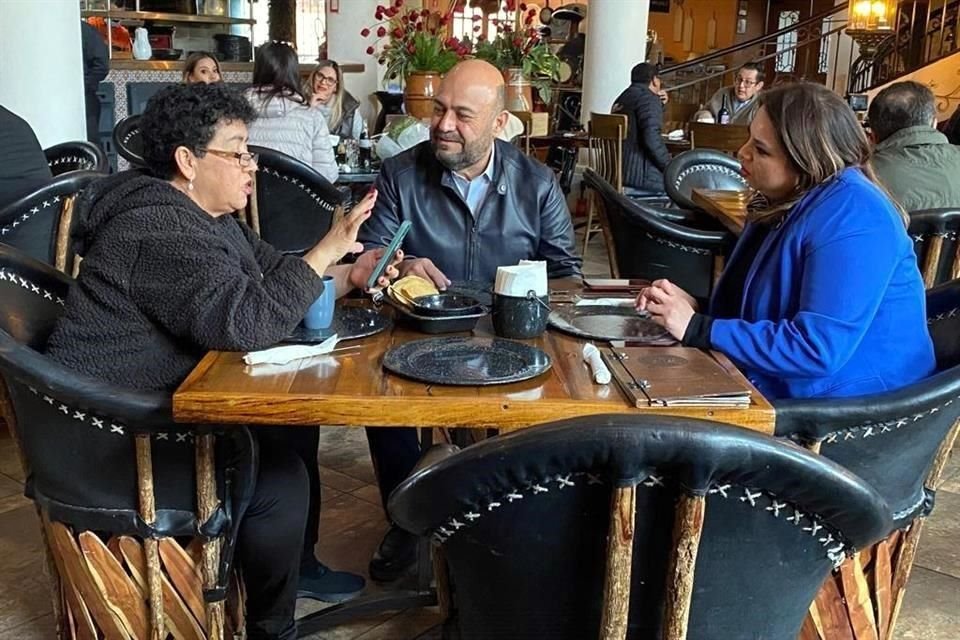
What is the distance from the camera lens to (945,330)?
1.99 m

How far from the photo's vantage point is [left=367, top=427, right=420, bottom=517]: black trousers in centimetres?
251

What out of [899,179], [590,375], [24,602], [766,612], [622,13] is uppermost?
[622,13]

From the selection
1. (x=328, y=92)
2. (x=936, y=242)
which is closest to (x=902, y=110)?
(x=936, y=242)

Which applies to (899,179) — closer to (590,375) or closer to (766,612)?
(590,375)

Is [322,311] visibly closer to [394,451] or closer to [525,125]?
[394,451]

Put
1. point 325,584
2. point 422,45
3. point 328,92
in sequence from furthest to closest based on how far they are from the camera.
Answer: point 328,92 < point 422,45 < point 325,584

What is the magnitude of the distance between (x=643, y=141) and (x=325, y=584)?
15.2 feet

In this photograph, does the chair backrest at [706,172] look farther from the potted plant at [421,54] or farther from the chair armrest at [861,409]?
the chair armrest at [861,409]

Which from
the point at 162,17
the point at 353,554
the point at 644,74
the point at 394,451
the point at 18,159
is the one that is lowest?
the point at 353,554

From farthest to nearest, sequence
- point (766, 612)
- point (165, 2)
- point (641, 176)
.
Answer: point (165, 2)
point (641, 176)
point (766, 612)

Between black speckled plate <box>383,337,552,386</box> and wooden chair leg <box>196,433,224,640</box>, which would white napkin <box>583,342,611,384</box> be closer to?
black speckled plate <box>383,337,552,386</box>

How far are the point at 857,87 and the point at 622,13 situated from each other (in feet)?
18.9

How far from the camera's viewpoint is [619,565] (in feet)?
3.47

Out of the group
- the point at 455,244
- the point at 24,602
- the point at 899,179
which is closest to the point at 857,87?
the point at 899,179
